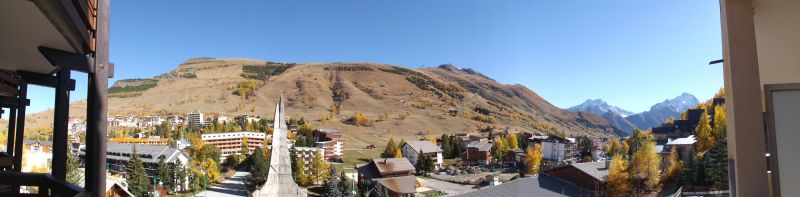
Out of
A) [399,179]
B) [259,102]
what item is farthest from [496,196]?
[259,102]

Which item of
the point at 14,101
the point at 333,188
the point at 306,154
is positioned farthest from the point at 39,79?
the point at 306,154

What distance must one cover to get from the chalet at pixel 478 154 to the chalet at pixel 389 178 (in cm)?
1378

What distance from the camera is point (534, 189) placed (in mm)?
15898

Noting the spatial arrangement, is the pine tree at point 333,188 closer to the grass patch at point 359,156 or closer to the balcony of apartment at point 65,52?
the balcony of apartment at point 65,52

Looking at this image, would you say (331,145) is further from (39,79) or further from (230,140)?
(39,79)

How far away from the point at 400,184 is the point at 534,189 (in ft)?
30.3

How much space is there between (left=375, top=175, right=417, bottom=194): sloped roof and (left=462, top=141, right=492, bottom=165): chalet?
17510 millimetres

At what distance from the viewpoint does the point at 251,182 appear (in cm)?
2452

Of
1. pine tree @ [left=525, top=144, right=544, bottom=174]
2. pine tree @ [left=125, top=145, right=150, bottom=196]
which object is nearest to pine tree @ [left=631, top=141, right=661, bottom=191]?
pine tree @ [left=525, top=144, right=544, bottom=174]

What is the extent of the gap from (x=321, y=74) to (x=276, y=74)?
45.6 feet

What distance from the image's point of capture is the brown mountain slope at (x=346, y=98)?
76750mm

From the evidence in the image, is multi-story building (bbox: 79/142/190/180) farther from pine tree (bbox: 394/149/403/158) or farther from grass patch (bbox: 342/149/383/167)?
pine tree (bbox: 394/149/403/158)

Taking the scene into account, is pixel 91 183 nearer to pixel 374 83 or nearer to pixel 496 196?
pixel 496 196

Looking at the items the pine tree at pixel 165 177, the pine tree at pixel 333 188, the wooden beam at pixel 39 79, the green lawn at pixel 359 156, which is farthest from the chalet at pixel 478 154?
the wooden beam at pixel 39 79
